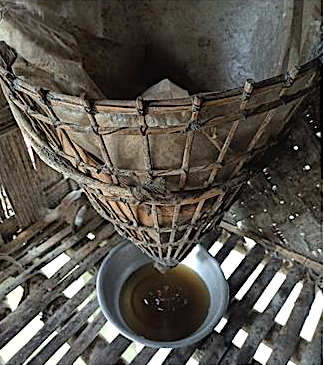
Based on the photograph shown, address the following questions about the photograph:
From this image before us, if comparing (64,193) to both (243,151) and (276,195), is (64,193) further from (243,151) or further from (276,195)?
(243,151)

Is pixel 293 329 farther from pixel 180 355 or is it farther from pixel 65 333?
pixel 65 333

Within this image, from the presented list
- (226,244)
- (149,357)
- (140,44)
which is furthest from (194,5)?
(149,357)

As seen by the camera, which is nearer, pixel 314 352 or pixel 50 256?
pixel 314 352

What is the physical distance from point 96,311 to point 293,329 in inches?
11.8

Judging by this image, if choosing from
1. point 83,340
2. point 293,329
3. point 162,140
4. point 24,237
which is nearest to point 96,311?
point 83,340

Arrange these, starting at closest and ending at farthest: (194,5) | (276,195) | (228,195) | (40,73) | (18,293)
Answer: (40,73), (228,195), (194,5), (276,195), (18,293)

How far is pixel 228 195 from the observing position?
0.59m

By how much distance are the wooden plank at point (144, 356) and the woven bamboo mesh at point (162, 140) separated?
21 centimetres

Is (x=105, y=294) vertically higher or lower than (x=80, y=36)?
lower

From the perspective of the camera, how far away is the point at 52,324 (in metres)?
0.74

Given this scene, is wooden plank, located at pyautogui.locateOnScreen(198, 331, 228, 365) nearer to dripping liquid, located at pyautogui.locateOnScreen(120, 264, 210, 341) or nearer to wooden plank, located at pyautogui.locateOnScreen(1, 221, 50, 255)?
dripping liquid, located at pyautogui.locateOnScreen(120, 264, 210, 341)

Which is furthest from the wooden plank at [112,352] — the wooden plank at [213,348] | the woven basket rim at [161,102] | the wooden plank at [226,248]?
the woven basket rim at [161,102]

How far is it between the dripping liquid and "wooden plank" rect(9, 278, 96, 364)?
6 centimetres

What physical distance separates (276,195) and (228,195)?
0.26 metres
